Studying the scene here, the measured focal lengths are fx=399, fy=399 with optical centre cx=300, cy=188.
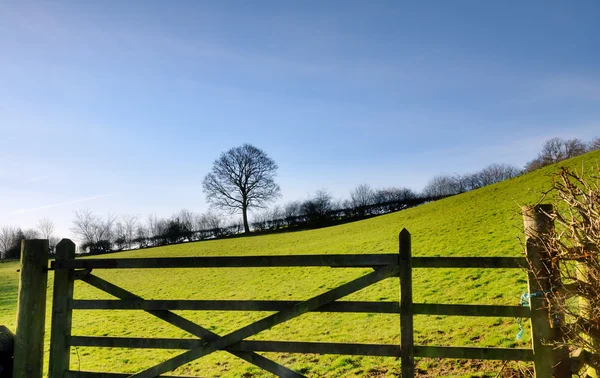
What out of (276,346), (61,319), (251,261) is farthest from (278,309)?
(61,319)

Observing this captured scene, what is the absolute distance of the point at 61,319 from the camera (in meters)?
4.97

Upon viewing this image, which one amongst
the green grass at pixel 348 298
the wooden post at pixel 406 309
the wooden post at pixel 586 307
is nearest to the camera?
the wooden post at pixel 586 307

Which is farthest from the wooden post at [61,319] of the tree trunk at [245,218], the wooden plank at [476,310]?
the tree trunk at [245,218]

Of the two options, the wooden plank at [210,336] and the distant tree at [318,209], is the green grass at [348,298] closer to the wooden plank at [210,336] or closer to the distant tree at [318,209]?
the wooden plank at [210,336]

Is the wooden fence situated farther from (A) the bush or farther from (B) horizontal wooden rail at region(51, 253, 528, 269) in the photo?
(A) the bush

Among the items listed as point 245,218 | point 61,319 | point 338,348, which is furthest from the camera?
point 245,218

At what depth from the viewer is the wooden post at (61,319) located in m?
4.91

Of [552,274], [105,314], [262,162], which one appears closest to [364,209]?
[262,162]

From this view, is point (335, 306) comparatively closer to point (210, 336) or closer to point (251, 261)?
point (251, 261)

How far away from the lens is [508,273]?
41.5ft

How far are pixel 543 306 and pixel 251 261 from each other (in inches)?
128

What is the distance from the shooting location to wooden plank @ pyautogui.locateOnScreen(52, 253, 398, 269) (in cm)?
447

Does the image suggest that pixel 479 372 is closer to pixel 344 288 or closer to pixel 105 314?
pixel 344 288

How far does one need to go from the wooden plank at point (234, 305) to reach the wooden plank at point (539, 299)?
147cm
